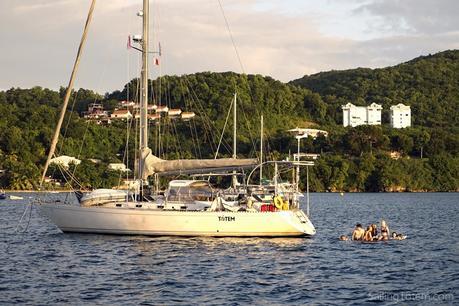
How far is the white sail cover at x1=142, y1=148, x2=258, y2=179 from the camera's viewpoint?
147ft

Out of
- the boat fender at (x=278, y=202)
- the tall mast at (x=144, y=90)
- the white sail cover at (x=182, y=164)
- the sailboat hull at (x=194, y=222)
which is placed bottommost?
the sailboat hull at (x=194, y=222)

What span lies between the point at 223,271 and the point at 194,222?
9804 millimetres

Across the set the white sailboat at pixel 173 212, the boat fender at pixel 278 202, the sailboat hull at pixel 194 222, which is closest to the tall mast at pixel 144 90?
the white sailboat at pixel 173 212

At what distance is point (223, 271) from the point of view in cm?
3338

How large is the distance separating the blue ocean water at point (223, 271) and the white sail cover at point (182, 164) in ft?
13.8

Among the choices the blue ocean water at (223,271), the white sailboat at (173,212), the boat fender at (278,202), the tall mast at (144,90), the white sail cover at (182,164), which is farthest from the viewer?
the tall mast at (144,90)

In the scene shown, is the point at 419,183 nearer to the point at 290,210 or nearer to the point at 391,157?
the point at 391,157

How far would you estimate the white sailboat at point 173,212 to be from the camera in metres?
42.9

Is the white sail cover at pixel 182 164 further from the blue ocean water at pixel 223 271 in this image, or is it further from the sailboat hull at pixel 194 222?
the blue ocean water at pixel 223 271

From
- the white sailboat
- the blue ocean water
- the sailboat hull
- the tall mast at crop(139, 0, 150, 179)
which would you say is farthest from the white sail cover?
the blue ocean water

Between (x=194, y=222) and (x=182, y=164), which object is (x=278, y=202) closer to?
(x=194, y=222)

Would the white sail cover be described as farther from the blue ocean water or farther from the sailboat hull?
the blue ocean water

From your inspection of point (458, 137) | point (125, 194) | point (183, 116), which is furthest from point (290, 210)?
point (458, 137)

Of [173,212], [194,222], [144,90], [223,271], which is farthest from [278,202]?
[144,90]
